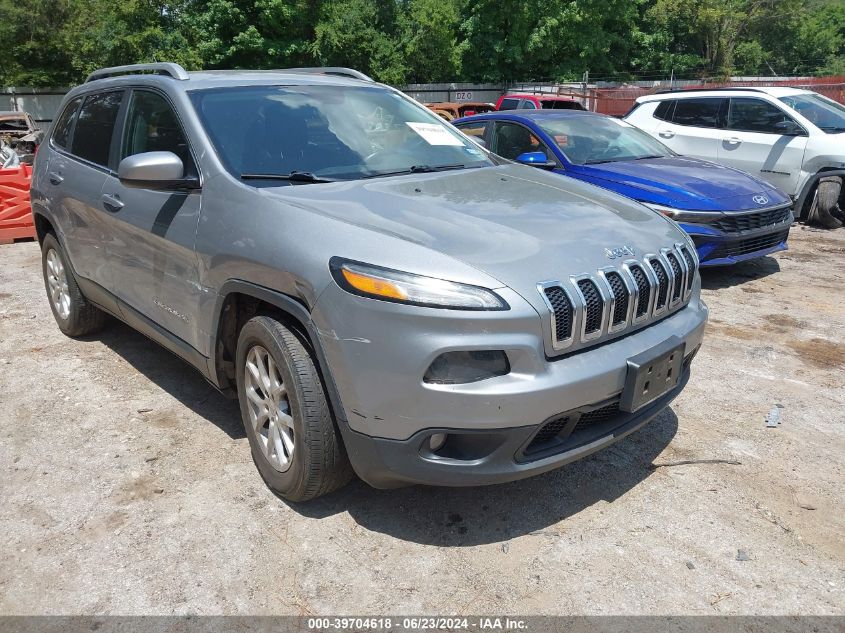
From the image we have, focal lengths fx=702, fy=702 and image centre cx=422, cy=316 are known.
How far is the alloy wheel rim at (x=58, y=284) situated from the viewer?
4992mm

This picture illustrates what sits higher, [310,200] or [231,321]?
[310,200]

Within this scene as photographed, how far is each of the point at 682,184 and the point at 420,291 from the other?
4.59 meters

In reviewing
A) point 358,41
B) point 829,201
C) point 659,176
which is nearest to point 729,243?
point 659,176

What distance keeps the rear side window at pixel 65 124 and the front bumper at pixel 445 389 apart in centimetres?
326

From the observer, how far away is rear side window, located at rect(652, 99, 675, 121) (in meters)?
9.98

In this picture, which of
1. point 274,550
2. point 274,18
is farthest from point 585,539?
point 274,18

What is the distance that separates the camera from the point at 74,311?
4.91 metres

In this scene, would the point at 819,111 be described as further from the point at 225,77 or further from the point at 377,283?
the point at 377,283

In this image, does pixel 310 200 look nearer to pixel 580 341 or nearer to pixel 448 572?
pixel 580 341

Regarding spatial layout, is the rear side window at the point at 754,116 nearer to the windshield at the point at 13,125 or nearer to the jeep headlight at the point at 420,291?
the jeep headlight at the point at 420,291

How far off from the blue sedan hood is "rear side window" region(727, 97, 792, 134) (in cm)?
269

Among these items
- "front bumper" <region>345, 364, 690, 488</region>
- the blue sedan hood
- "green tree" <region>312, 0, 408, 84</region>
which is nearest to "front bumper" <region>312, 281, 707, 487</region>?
"front bumper" <region>345, 364, 690, 488</region>

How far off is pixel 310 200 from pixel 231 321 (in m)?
0.69

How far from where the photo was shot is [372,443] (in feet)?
8.29
